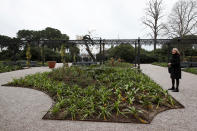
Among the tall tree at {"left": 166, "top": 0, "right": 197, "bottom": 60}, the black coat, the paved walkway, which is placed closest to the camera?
the paved walkway

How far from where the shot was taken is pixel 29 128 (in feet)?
7.95

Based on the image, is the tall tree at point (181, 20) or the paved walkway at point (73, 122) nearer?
the paved walkway at point (73, 122)

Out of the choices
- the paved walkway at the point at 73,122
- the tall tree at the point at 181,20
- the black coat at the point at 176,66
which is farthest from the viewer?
the tall tree at the point at 181,20

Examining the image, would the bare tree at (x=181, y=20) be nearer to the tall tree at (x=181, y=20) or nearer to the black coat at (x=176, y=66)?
the tall tree at (x=181, y=20)

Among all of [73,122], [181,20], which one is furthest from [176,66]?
[181,20]

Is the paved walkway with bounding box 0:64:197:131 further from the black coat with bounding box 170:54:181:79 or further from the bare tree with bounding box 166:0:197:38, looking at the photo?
the bare tree with bounding box 166:0:197:38

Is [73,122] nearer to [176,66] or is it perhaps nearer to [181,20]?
[176,66]

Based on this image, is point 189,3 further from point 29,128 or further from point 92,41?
point 29,128

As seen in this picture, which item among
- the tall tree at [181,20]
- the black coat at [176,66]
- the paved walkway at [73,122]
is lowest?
the paved walkway at [73,122]

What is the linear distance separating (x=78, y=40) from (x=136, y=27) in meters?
16.1

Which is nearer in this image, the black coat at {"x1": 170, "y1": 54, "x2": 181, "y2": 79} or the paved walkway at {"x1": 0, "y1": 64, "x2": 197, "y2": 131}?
the paved walkway at {"x1": 0, "y1": 64, "x2": 197, "y2": 131}

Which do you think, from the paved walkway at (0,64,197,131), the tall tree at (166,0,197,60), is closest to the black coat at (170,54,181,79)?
the paved walkway at (0,64,197,131)

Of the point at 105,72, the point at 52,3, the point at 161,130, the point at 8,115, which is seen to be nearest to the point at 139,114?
the point at 161,130

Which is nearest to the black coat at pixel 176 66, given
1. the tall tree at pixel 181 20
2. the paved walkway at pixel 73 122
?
the paved walkway at pixel 73 122
